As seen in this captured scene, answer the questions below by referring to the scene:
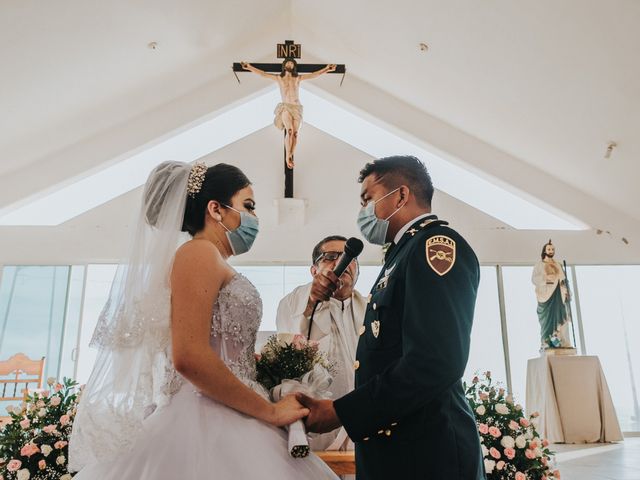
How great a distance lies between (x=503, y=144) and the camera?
8055 mm

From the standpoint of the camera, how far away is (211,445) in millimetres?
1401

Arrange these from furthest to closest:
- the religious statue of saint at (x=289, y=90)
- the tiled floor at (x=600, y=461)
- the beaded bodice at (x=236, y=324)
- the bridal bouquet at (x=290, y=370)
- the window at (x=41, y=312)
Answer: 1. the window at (x=41, y=312)
2. the religious statue of saint at (x=289, y=90)
3. the tiled floor at (x=600, y=461)
4. the bridal bouquet at (x=290, y=370)
5. the beaded bodice at (x=236, y=324)

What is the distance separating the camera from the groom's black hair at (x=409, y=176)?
176cm

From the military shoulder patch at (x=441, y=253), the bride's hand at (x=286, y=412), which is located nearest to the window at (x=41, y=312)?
the bride's hand at (x=286, y=412)

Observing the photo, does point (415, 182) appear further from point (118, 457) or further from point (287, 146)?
point (287, 146)

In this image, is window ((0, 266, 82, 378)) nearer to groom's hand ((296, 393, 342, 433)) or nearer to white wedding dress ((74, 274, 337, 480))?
white wedding dress ((74, 274, 337, 480))

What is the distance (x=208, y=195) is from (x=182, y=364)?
57 cm

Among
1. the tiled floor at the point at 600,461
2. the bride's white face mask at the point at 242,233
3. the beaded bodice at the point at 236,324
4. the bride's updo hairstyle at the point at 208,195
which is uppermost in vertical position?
the bride's updo hairstyle at the point at 208,195

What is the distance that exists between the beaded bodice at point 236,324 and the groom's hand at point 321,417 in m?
0.22

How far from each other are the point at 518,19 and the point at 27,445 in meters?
5.32

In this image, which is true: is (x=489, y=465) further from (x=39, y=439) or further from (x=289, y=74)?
(x=289, y=74)

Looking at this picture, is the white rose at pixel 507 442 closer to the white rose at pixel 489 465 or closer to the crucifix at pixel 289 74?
the white rose at pixel 489 465

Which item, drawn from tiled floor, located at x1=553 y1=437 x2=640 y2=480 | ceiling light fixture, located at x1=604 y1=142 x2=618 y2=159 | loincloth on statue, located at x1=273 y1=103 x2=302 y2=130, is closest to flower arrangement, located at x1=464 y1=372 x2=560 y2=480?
tiled floor, located at x1=553 y1=437 x2=640 y2=480

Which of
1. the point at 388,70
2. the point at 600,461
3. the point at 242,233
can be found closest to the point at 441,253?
the point at 242,233
